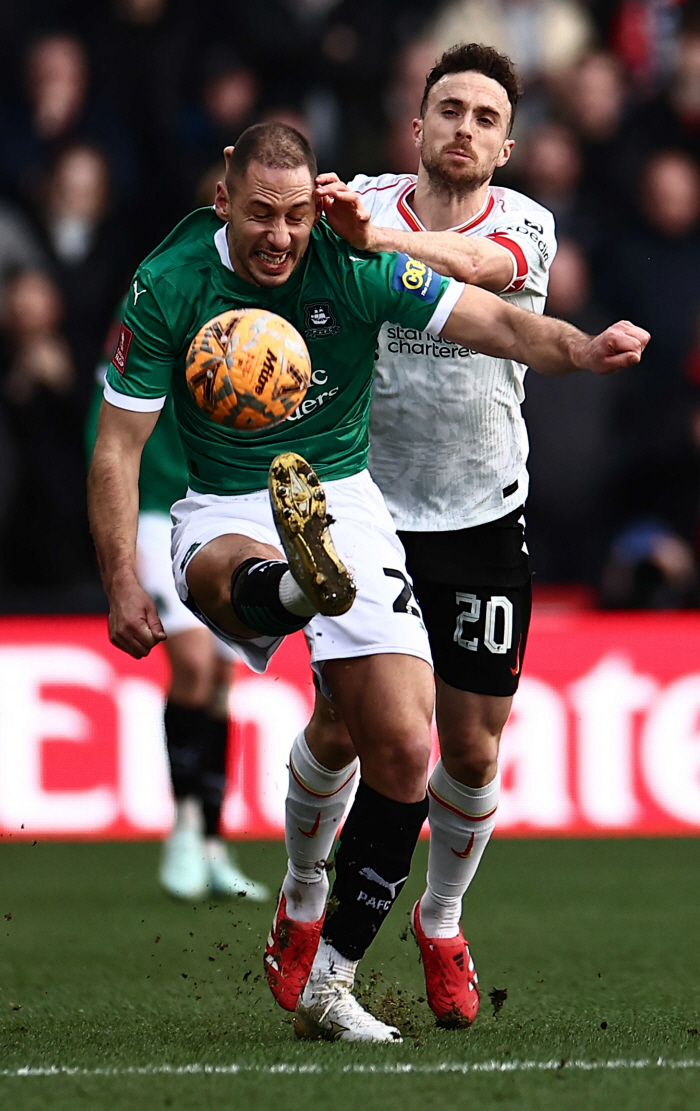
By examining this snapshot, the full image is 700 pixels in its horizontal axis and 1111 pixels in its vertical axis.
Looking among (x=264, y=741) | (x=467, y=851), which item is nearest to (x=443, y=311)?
(x=467, y=851)

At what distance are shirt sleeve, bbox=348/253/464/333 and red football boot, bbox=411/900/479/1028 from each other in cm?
168

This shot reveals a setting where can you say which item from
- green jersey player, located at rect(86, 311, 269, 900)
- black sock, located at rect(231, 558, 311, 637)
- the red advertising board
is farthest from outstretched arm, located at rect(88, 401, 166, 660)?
the red advertising board

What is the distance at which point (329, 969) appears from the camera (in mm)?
4176

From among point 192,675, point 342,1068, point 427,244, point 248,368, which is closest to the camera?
point 342,1068

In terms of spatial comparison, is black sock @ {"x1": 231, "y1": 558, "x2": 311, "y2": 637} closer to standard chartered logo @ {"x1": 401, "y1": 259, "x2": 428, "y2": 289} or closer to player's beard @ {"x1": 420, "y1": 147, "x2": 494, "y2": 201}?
standard chartered logo @ {"x1": 401, "y1": 259, "x2": 428, "y2": 289}

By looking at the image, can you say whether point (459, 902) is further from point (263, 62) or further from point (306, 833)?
point (263, 62)

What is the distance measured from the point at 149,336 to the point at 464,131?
1.12 m

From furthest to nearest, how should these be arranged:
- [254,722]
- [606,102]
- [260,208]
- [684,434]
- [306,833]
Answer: [606,102] < [684,434] < [254,722] < [306,833] < [260,208]

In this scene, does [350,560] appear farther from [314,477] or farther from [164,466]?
[164,466]

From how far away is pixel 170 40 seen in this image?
32.1ft

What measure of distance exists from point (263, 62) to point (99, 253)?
4.86 ft

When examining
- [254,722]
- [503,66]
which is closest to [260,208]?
[503,66]

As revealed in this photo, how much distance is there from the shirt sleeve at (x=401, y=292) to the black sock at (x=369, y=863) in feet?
3.72

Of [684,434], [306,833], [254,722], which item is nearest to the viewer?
[306,833]
